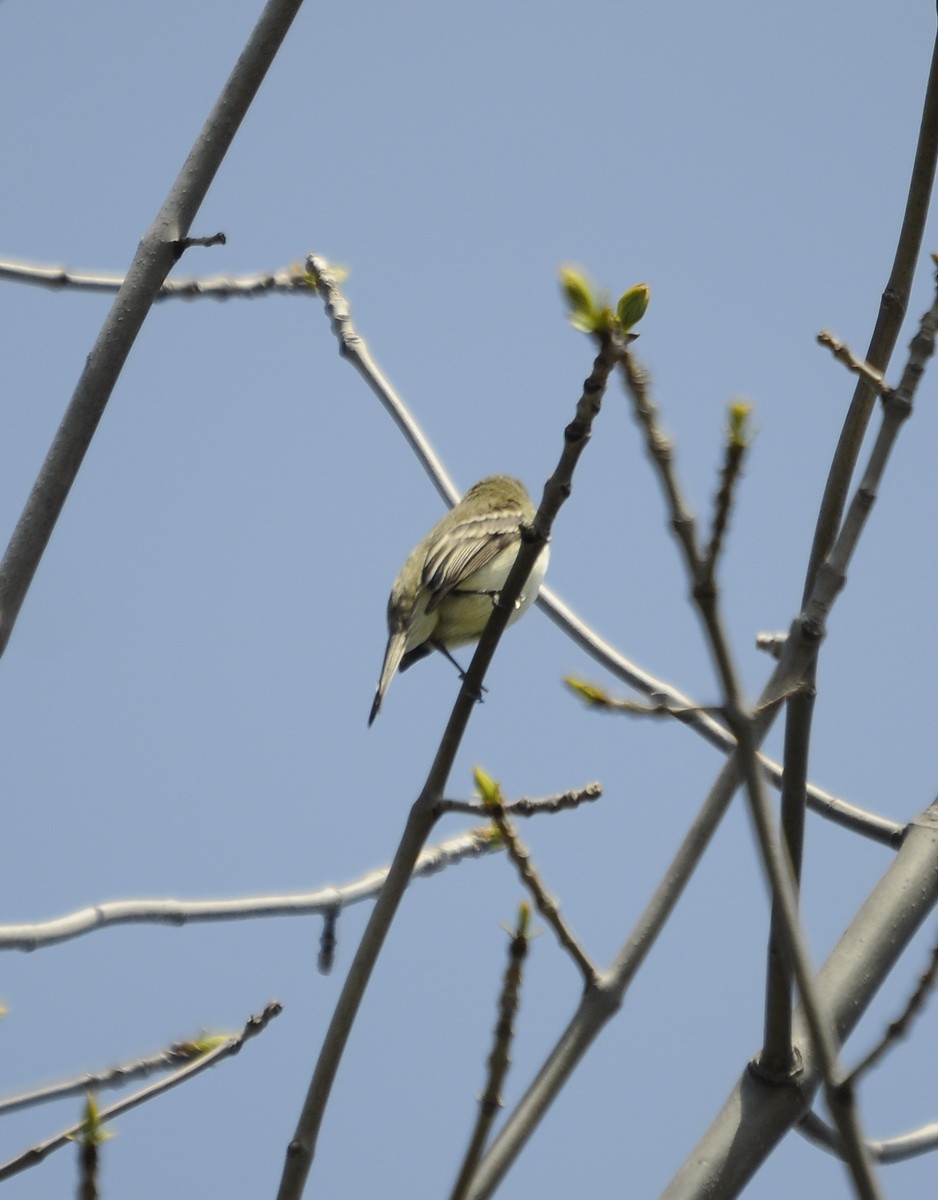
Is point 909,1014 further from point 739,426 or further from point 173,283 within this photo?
point 173,283

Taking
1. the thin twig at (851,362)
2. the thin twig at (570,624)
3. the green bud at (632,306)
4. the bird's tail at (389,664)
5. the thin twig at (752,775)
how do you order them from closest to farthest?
the thin twig at (752,775) < the green bud at (632,306) < the thin twig at (851,362) < the thin twig at (570,624) < the bird's tail at (389,664)

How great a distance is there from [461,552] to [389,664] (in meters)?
0.83

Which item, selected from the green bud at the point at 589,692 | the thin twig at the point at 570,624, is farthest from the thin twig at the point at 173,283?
the green bud at the point at 589,692

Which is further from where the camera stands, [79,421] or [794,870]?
[79,421]

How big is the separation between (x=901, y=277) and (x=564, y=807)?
1.63 meters

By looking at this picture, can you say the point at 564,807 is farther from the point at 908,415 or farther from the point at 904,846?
the point at 908,415

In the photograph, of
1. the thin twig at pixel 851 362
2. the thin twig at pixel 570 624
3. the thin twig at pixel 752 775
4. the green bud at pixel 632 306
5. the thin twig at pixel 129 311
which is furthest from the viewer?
the thin twig at pixel 570 624

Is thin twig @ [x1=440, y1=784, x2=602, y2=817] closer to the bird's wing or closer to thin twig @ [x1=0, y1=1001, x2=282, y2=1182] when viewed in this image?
thin twig @ [x1=0, y1=1001, x2=282, y2=1182]

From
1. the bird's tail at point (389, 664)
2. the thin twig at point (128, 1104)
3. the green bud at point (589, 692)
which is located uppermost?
the bird's tail at point (389, 664)

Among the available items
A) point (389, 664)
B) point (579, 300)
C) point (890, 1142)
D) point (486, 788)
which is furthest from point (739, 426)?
point (389, 664)

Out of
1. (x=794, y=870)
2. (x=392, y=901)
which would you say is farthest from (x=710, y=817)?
(x=392, y=901)

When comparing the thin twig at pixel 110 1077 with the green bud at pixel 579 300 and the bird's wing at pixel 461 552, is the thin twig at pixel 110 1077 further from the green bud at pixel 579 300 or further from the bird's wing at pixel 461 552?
the bird's wing at pixel 461 552

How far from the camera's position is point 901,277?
3.54 metres

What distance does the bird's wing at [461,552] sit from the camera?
8.28 metres
